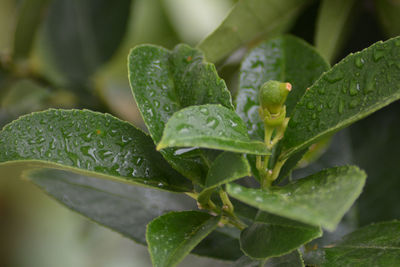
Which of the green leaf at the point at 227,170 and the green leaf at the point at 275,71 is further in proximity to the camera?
the green leaf at the point at 275,71

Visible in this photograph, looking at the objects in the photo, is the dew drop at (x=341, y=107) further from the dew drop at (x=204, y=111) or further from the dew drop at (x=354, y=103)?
the dew drop at (x=204, y=111)

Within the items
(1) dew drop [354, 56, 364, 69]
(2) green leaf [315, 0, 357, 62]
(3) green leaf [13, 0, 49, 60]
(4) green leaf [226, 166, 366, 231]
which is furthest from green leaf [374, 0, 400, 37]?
(3) green leaf [13, 0, 49, 60]

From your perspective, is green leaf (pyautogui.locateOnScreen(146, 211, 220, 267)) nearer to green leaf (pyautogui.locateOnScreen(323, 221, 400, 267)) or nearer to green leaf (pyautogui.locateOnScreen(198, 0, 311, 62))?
green leaf (pyautogui.locateOnScreen(323, 221, 400, 267))

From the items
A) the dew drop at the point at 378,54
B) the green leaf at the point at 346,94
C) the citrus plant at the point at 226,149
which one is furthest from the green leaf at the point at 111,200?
the dew drop at the point at 378,54

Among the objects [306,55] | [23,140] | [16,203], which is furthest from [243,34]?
[16,203]

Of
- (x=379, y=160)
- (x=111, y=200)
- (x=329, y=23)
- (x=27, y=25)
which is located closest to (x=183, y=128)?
(x=111, y=200)

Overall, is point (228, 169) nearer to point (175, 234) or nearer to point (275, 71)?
point (175, 234)
